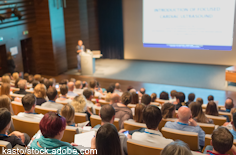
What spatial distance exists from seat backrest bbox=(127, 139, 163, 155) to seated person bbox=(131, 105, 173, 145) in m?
0.20

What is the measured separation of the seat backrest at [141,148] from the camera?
225 cm

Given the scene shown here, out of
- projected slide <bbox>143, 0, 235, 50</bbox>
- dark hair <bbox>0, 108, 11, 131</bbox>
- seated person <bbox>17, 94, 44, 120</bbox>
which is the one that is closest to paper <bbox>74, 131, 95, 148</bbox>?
dark hair <bbox>0, 108, 11, 131</bbox>

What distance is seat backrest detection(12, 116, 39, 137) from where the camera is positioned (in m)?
2.94

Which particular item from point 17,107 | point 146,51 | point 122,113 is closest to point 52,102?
point 17,107

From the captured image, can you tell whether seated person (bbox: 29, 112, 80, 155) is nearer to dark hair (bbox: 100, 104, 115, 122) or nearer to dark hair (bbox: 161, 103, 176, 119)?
dark hair (bbox: 100, 104, 115, 122)

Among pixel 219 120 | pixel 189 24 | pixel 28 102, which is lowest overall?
pixel 219 120

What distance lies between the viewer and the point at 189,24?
1137cm

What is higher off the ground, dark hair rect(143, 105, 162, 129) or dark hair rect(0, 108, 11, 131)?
dark hair rect(0, 108, 11, 131)

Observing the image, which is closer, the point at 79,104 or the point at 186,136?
the point at 186,136

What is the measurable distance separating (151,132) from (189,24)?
31.7ft

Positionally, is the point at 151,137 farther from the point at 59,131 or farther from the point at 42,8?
the point at 42,8

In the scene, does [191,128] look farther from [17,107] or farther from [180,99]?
[17,107]

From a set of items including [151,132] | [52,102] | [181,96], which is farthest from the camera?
[181,96]

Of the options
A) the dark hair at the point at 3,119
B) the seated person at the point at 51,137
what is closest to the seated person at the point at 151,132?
the seated person at the point at 51,137
